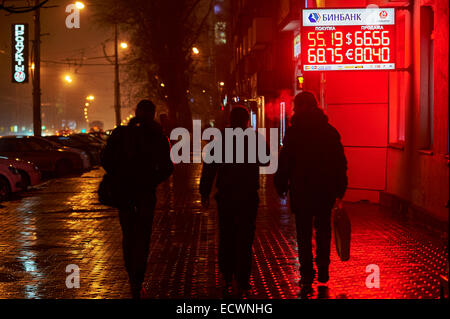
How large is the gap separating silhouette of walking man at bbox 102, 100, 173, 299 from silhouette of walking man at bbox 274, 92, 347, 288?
52.9 inches

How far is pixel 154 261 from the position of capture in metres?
9.17

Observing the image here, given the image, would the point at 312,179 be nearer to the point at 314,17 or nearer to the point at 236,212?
the point at 236,212

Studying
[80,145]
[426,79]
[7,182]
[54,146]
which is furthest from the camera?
[80,145]

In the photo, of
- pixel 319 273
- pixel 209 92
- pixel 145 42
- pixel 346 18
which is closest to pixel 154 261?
pixel 319 273

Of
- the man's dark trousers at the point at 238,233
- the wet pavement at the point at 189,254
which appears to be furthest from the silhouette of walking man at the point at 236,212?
the wet pavement at the point at 189,254

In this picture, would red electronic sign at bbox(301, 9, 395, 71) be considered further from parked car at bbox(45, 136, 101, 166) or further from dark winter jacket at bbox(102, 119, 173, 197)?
parked car at bbox(45, 136, 101, 166)

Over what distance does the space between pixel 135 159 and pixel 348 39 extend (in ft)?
25.8

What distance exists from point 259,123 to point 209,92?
47.5m

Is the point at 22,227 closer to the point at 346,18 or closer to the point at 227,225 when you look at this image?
the point at 227,225

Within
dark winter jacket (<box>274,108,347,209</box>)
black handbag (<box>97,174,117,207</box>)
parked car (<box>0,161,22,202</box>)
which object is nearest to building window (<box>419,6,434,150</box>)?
dark winter jacket (<box>274,108,347,209</box>)

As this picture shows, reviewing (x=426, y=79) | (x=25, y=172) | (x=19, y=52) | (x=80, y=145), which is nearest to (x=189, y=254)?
(x=426, y=79)

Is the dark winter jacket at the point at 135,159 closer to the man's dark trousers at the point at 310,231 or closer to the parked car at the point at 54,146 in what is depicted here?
the man's dark trousers at the point at 310,231

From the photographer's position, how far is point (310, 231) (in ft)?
24.8
